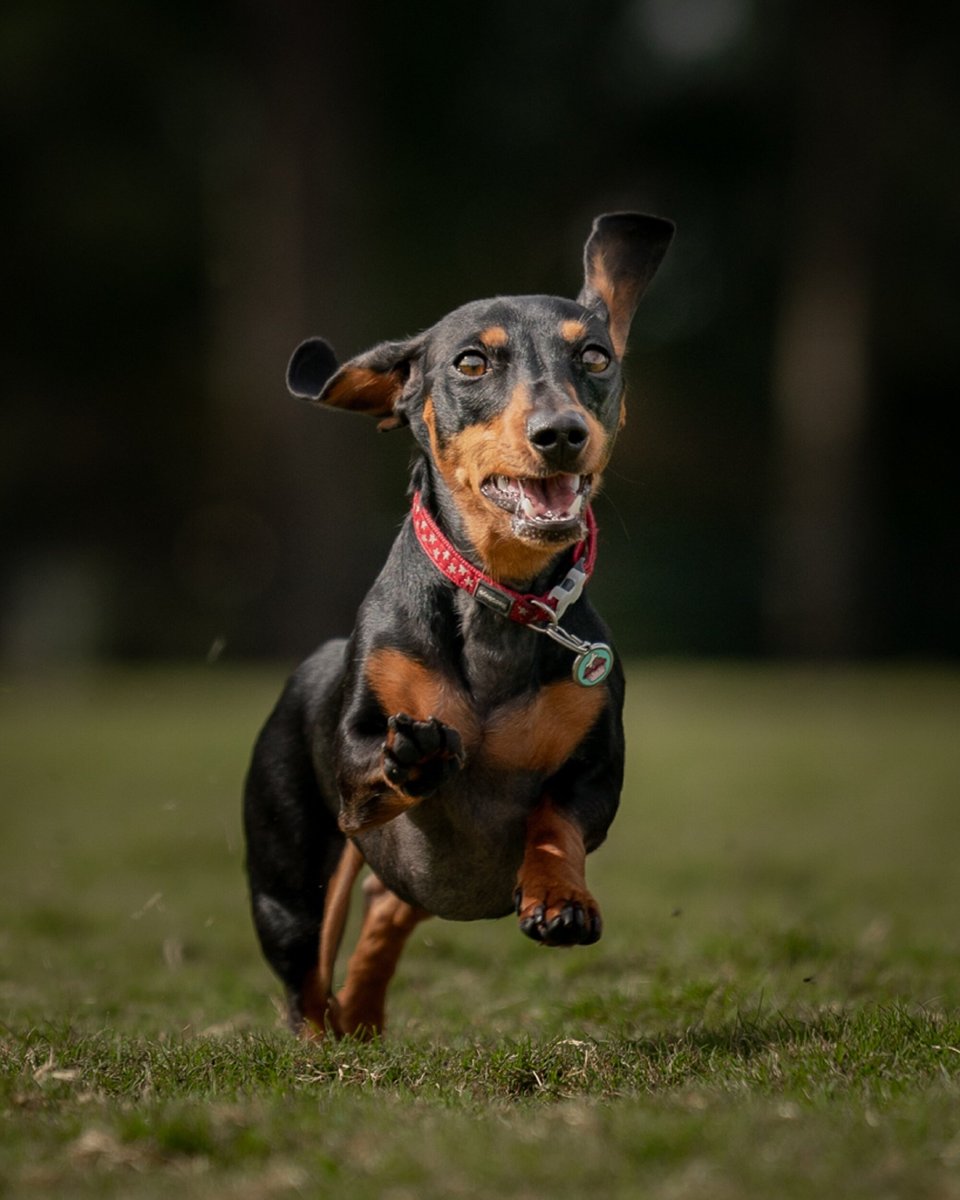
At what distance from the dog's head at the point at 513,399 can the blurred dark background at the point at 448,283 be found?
635 inches

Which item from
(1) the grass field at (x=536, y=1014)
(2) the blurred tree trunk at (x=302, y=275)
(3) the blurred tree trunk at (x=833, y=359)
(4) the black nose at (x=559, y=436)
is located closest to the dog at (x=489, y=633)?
(4) the black nose at (x=559, y=436)

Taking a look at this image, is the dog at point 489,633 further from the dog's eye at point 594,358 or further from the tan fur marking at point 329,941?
the tan fur marking at point 329,941

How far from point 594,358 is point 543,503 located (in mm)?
430

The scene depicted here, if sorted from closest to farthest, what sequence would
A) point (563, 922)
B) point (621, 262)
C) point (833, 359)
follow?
1. point (563, 922)
2. point (621, 262)
3. point (833, 359)

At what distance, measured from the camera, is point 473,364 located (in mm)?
4289

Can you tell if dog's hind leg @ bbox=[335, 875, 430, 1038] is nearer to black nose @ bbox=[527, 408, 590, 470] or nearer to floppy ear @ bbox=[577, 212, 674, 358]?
black nose @ bbox=[527, 408, 590, 470]

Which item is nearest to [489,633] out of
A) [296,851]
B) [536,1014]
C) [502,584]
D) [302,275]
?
[502,584]

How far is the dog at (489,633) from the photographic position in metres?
Result: 4.07

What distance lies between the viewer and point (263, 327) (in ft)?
71.9

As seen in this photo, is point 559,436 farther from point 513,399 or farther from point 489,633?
point 489,633

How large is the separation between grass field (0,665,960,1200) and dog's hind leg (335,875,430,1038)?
176 mm

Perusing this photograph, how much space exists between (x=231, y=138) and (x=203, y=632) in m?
7.32

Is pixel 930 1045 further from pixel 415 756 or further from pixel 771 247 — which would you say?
pixel 771 247

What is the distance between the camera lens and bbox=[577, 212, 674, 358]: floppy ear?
4746 mm
